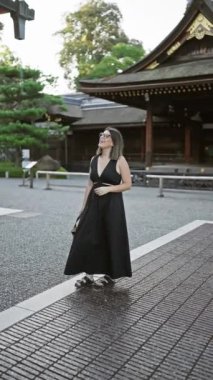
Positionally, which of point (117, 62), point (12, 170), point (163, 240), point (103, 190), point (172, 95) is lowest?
point (163, 240)

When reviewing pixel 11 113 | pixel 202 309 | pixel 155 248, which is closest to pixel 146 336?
pixel 202 309

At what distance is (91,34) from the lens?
4206 centimetres

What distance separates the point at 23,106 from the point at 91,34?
25028mm

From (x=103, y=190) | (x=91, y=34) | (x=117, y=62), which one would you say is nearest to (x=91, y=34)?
(x=91, y=34)

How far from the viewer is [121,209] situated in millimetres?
3760

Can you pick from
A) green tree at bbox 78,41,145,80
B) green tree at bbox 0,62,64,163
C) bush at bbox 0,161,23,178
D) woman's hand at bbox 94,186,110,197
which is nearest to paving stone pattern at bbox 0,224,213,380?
woman's hand at bbox 94,186,110,197

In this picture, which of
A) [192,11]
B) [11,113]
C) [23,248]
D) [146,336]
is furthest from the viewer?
[11,113]

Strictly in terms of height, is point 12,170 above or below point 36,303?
above

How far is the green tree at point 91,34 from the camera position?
4141cm

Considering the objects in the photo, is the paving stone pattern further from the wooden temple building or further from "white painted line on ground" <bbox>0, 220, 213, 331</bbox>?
the wooden temple building

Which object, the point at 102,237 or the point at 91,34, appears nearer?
the point at 102,237

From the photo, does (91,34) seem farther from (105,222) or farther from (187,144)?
(105,222)

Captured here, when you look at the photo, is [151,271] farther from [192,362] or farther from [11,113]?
[11,113]

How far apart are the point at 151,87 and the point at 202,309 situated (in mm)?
12276
